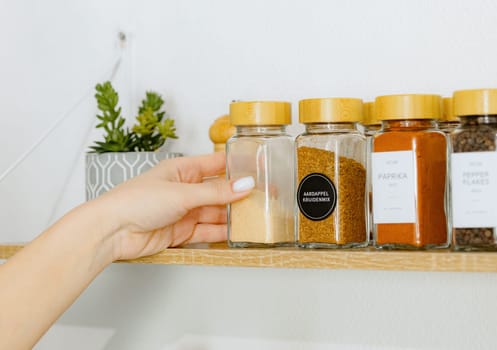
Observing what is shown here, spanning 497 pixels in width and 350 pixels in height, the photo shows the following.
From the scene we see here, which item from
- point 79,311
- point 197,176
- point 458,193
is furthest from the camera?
point 79,311

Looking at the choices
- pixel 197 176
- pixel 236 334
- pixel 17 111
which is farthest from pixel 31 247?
pixel 17 111

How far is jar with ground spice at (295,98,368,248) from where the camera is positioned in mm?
979

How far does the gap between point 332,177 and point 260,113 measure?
139 millimetres

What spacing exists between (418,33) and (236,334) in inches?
22.9

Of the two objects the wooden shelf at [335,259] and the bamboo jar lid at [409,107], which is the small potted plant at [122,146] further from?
the bamboo jar lid at [409,107]

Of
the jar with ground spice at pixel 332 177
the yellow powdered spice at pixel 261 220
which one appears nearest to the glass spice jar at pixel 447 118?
the jar with ground spice at pixel 332 177

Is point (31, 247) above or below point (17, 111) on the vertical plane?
below

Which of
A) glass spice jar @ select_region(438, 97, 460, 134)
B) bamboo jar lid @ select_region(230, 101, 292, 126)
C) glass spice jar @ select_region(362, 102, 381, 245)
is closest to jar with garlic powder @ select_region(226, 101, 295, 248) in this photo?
bamboo jar lid @ select_region(230, 101, 292, 126)

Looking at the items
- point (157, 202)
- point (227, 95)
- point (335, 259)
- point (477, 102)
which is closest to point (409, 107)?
point (477, 102)

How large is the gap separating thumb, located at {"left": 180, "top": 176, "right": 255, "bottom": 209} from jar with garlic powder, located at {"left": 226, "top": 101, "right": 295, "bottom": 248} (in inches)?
0.8

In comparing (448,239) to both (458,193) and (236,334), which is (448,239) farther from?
(236,334)

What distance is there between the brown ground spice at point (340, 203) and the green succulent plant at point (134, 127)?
380 mm

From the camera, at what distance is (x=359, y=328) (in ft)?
4.06

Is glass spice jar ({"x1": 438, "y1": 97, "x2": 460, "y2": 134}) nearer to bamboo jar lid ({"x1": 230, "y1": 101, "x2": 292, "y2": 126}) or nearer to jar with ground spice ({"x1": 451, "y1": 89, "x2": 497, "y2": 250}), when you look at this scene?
jar with ground spice ({"x1": 451, "y1": 89, "x2": 497, "y2": 250})
